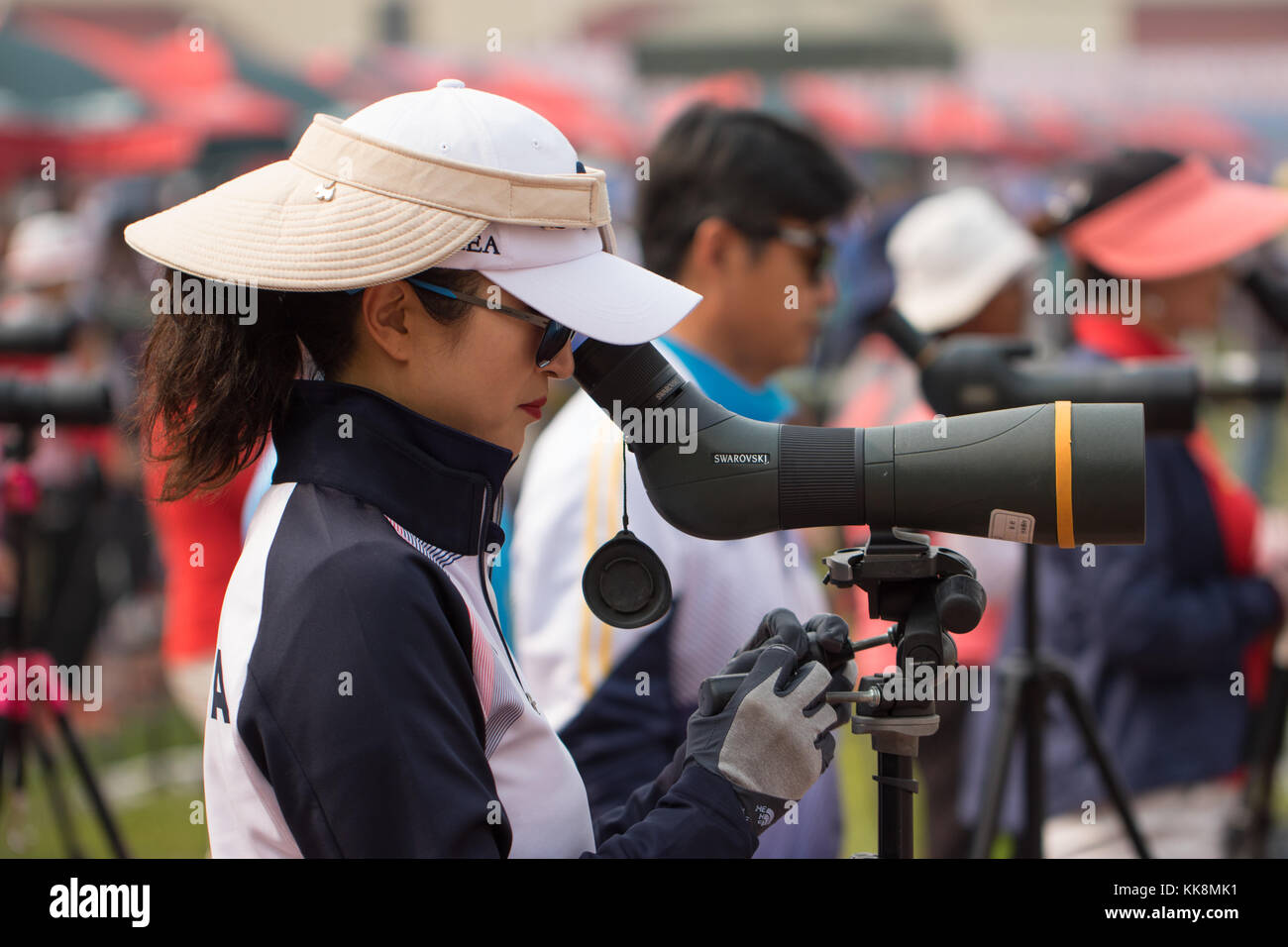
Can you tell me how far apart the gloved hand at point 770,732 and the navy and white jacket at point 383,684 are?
1.0 inches

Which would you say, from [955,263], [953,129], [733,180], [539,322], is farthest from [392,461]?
[953,129]

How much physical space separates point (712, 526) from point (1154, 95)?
21.8 meters

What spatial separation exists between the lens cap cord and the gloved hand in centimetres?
13

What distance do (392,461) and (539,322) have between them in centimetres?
21

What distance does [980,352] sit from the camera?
2.22 meters

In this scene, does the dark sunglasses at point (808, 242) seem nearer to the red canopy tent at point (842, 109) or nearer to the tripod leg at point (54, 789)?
the tripod leg at point (54, 789)

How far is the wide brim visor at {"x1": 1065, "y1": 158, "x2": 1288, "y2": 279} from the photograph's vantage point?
327 cm

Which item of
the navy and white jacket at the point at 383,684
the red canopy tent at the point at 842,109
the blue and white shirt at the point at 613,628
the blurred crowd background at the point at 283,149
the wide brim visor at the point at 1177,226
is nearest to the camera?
the navy and white jacket at the point at 383,684

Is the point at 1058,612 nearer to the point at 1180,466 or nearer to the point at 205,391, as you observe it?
the point at 1180,466

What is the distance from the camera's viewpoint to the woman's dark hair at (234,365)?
148cm

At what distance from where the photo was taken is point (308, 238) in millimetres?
1393

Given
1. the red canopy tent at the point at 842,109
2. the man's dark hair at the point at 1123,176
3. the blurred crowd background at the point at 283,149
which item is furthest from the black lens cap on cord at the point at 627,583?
the red canopy tent at the point at 842,109

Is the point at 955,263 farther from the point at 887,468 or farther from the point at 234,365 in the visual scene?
the point at 234,365
